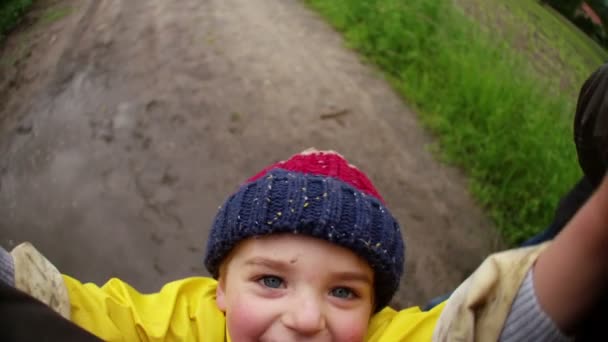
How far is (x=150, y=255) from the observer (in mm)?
3561

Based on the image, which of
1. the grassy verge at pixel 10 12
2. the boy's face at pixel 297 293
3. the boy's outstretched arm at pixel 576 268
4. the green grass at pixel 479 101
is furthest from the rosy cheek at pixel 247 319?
the grassy verge at pixel 10 12

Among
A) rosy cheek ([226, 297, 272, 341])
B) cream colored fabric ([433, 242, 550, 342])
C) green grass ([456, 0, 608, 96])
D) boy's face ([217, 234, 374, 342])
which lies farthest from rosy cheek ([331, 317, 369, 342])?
green grass ([456, 0, 608, 96])

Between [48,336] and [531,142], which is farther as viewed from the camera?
[531,142]

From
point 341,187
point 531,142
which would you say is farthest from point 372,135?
point 341,187

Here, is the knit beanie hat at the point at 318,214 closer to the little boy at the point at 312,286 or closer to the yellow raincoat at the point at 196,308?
the little boy at the point at 312,286

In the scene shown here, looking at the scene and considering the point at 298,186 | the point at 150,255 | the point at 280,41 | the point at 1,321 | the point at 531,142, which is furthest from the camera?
the point at 280,41

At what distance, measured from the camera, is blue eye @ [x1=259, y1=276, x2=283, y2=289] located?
1.64 meters

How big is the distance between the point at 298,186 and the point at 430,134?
8.48ft

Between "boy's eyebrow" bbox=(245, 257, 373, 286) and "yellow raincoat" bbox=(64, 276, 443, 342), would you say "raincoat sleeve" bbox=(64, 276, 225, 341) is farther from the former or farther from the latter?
"boy's eyebrow" bbox=(245, 257, 373, 286)

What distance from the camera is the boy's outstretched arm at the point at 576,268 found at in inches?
47.5

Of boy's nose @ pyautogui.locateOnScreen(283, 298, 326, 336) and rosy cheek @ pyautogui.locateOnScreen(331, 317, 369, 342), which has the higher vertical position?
boy's nose @ pyautogui.locateOnScreen(283, 298, 326, 336)

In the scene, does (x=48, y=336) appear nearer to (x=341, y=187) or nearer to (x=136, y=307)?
(x=136, y=307)

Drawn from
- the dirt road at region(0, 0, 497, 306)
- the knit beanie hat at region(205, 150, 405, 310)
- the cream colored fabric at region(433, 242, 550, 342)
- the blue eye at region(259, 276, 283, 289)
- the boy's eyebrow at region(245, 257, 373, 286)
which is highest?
the cream colored fabric at region(433, 242, 550, 342)

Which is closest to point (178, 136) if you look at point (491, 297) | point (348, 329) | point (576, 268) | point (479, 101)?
point (479, 101)
